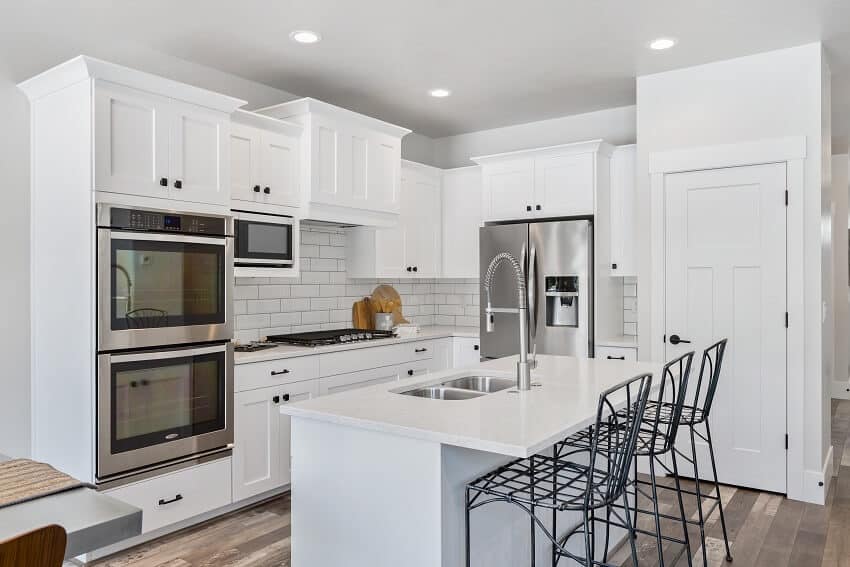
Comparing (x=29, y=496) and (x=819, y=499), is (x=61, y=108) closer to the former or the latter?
(x=29, y=496)

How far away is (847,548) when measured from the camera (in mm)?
3088

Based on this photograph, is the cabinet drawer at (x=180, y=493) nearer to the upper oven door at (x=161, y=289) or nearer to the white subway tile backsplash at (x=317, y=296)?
the upper oven door at (x=161, y=289)

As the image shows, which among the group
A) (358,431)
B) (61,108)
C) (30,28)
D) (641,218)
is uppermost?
(30,28)

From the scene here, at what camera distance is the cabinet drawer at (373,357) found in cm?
411

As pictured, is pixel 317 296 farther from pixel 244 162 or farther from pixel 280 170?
pixel 244 162

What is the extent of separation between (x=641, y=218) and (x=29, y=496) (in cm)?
394

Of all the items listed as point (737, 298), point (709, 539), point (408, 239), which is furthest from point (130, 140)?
point (737, 298)

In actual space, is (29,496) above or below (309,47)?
below

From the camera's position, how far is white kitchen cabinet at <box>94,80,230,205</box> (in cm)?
293

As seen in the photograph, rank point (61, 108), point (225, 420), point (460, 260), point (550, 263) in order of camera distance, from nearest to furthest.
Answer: point (61, 108)
point (225, 420)
point (550, 263)
point (460, 260)

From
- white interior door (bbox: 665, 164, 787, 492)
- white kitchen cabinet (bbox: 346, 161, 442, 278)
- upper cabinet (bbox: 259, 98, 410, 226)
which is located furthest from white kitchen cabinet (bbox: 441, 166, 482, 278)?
white interior door (bbox: 665, 164, 787, 492)

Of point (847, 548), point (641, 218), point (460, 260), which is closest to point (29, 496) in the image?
point (847, 548)

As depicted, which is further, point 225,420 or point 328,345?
point 328,345

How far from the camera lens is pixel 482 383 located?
2.91m
